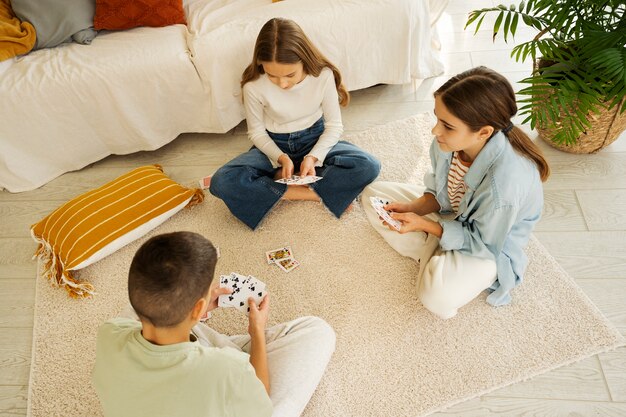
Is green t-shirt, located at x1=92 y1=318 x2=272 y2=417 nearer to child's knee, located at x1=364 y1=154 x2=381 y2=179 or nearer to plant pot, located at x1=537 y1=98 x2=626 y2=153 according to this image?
child's knee, located at x1=364 y1=154 x2=381 y2=179

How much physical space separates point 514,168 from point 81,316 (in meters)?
1.91

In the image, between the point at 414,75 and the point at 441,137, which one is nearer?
the point at 441,137

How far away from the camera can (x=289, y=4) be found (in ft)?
8.48

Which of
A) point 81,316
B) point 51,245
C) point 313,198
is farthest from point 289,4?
point 81,316

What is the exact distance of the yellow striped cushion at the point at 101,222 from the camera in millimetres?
2100

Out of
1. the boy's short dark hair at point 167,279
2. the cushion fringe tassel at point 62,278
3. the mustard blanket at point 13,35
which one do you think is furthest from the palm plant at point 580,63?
the mustard blanket at point 13,35

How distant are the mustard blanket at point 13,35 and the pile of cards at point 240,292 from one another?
1786mm

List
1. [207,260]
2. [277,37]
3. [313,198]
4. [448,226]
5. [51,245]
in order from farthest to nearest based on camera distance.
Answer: [313,198] → [51,245] → [277,37] → [448,226] → [207,260]

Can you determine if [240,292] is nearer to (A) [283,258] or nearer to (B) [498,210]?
(A) [283,258]

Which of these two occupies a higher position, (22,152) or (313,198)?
(22,152)

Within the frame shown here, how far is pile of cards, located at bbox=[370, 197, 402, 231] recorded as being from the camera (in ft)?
6.12

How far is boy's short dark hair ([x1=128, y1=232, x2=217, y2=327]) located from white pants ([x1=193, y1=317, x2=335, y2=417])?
0.51 metres

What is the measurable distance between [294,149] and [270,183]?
0.78 ft

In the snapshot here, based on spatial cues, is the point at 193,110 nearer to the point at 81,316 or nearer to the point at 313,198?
the point at 313,198
